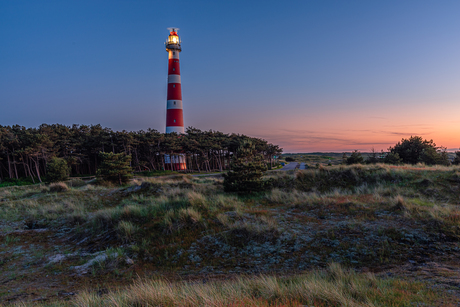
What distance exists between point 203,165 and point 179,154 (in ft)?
30.8

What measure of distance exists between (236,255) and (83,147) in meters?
44.3

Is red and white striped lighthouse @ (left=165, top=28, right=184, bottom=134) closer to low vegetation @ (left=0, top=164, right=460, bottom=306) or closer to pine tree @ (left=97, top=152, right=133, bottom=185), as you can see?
pine tree @ (left=97, top=152, right=133, bottom=185)

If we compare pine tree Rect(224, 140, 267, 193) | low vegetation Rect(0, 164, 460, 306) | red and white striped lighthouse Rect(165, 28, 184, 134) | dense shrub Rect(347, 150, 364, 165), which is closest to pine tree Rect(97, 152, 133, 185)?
low vegetation Rect(0, 164, 460, 306)

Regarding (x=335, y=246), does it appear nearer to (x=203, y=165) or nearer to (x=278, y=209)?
(x=278, y=209)

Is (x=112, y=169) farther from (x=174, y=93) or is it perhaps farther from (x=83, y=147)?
(x=83, y=147)

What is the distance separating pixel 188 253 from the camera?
6.98m

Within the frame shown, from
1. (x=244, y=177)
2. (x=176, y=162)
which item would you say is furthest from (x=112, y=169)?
(x=176, y=162)

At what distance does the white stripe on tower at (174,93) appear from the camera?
138ft

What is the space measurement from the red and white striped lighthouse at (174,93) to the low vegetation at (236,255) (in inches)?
1271

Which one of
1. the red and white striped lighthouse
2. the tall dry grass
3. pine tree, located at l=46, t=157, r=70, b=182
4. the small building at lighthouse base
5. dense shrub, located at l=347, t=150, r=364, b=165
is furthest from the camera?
the small building at lighthouse base

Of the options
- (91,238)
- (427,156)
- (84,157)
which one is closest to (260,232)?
(91,238)

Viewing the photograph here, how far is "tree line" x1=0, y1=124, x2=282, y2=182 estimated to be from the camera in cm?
3491

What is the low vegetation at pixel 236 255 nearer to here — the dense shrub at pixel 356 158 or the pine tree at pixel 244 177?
the pine tree at pixel 244 177

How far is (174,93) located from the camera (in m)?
41.9
